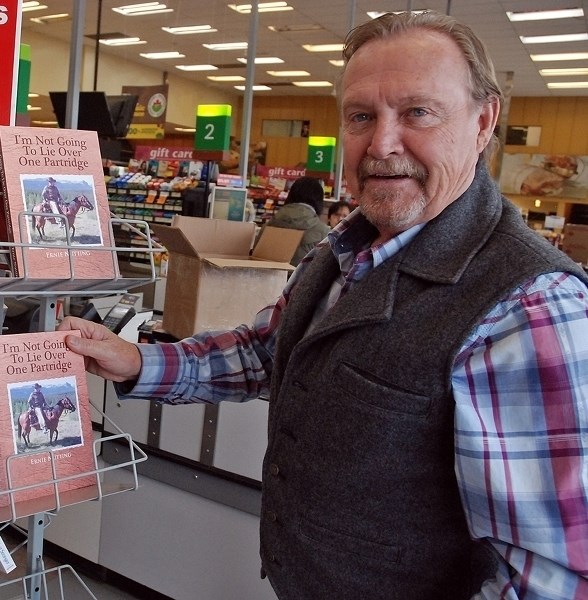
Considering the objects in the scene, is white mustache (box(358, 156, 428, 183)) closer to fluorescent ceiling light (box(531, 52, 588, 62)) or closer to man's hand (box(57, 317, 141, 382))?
man's hand (box(57, 317, 141, 382))

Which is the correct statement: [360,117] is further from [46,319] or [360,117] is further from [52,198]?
[46,319]

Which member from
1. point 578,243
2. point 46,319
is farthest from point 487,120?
point 578,243

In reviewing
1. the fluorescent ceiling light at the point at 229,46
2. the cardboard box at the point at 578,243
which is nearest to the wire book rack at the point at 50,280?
the cardboard box at the point at 578,243

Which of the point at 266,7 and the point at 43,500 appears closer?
the point at 43,500

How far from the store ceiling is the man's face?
23.7 ft

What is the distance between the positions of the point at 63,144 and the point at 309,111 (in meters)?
17.0

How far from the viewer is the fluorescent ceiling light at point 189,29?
447 inches

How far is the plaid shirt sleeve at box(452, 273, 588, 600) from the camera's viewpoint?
859 millimetres

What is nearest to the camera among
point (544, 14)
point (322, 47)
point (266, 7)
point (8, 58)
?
point (8, 58)

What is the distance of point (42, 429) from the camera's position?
3.34 ft

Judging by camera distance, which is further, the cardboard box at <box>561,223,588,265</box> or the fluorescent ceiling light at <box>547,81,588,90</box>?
the fluorescent ceiling light at <box>547,81,588,90</box>

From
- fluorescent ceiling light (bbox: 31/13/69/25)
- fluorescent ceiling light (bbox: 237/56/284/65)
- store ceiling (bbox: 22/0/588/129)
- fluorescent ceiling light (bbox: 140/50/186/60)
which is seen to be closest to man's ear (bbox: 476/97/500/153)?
store ceiling (bbox: 22/0/588/129)

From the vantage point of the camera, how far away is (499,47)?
10.9 metres

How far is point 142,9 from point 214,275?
9763 mm
